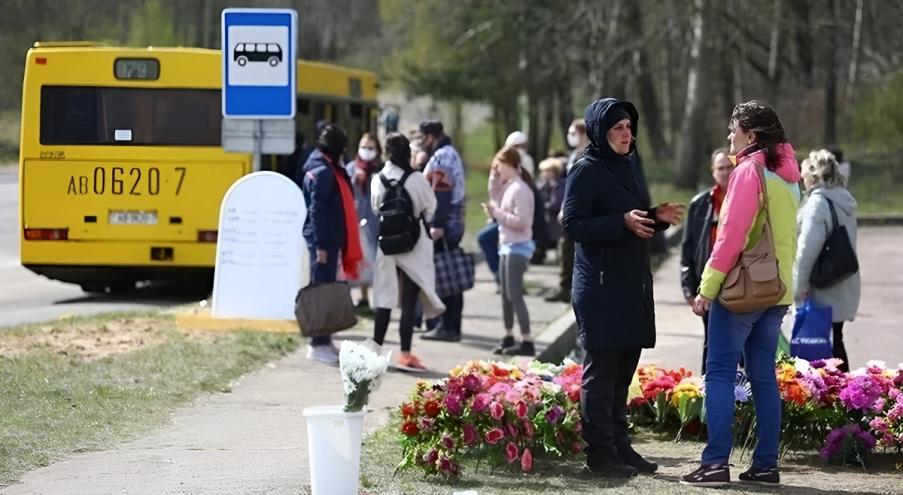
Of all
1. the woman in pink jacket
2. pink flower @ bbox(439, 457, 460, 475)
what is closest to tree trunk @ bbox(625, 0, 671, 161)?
the woman in pink jacket

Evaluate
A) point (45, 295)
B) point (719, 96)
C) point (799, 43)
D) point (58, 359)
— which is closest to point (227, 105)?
point (58, 359)

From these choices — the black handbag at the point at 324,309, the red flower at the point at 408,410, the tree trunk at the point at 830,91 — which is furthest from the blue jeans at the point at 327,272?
the tree trunk at the point at 830,91

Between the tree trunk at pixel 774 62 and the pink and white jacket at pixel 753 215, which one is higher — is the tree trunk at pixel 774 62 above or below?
above

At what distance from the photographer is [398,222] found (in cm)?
1227

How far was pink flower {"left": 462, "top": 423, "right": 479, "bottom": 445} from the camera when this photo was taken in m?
7.89

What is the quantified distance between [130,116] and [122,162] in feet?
1.71

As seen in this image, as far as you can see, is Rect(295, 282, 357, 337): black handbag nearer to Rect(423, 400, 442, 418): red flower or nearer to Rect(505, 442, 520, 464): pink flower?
Rect(423, 400, 442, 418): red flower

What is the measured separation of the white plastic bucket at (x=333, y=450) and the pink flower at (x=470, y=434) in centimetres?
92

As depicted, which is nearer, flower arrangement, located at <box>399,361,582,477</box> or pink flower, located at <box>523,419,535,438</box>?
flower arrangement, located at <box>399,361,582,477</box>

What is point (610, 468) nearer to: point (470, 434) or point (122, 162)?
point (470, 434)

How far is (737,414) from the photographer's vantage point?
28.9ft

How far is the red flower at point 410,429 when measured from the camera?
26.0ft

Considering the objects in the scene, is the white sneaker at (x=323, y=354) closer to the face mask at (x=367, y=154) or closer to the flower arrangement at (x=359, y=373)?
the face mask at (x=367, y=154)

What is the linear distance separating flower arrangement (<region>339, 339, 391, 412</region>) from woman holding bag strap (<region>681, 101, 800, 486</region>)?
163 cm
